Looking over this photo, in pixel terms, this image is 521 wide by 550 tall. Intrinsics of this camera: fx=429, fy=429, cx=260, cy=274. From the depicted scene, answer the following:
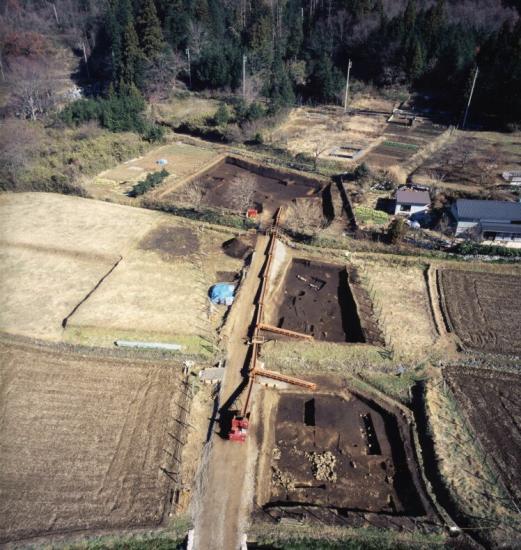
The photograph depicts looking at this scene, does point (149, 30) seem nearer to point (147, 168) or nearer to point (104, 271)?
point (147, 168)

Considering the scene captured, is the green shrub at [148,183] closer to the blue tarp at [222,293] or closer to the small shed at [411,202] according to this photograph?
the blue tarp at [222,293]

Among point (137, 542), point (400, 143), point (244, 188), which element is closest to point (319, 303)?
point (137, 542)

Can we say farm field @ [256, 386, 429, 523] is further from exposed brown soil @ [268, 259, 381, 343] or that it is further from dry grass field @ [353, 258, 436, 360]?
dry grass field @ [353, 258, 436, 360]

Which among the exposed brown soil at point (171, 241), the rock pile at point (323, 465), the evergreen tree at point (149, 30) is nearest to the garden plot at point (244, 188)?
the exposed brown soil at point (171, 241)

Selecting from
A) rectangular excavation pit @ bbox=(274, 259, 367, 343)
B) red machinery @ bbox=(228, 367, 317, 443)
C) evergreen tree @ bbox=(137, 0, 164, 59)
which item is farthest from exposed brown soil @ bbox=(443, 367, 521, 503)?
evergreen tree @ bbox=(137, 0, 164, 59)

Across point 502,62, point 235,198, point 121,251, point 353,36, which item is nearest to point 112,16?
point 353,36

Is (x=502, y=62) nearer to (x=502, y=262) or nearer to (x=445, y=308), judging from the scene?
(x=502, y=262)
